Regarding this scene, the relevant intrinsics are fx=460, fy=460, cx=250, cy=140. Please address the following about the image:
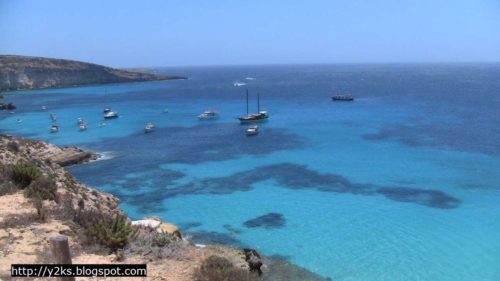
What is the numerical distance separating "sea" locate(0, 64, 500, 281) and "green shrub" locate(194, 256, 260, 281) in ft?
32.7

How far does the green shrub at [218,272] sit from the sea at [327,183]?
996cm

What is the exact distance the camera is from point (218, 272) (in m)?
11.9

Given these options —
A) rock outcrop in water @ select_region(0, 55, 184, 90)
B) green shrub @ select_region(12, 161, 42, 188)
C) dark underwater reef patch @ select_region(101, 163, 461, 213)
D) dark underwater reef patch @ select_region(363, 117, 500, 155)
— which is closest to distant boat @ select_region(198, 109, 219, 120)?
dark underwater reef patch @ select_region(363, 117, 500, 155)

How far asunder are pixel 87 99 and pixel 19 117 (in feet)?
118

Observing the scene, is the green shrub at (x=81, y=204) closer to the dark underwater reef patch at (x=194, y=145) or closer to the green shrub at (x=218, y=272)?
the green shrub at (x=218, y=272)

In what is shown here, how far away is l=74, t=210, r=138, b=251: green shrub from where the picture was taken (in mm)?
14133

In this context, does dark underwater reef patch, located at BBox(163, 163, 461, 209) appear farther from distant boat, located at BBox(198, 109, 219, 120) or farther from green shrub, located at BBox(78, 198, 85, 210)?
distant boat, located at BBox(198, 109, 219, 120)

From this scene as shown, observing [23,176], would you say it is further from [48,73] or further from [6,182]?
[48,73]

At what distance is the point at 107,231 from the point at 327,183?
81.3 feet

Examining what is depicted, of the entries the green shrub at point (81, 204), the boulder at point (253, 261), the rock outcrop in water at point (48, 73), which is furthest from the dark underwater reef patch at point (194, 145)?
the rock outcrop in water at point (48, 73)

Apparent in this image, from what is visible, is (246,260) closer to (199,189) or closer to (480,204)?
(199,189)

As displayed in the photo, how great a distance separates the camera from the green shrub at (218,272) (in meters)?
11.8

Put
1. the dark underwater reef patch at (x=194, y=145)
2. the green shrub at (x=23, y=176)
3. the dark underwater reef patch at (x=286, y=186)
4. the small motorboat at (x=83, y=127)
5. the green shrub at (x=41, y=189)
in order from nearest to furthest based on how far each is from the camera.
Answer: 1. the green shrub at (x=41, y=189)
2. the green shrub at (x=23, y=176)
3. the dark underwater reef patch at (x=286, y=186)
4. the dark underwater reef patch at (x=194, y=145)
5. the small motorboat at (x=83, y=127)

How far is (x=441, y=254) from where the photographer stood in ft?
77.4
